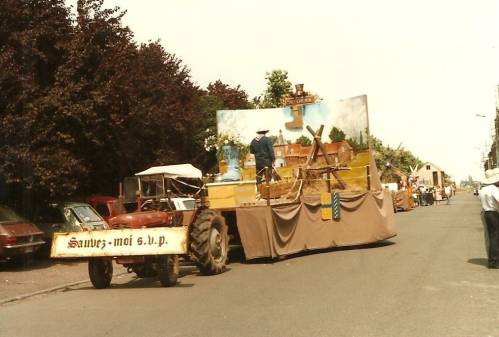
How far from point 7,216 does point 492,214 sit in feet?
38.4

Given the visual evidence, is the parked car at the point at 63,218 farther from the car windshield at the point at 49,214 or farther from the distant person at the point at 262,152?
the distant person at the point at 262,152

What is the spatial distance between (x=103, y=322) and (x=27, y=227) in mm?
8465

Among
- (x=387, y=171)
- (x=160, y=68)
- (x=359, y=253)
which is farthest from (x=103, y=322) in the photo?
(x=387, y=171)

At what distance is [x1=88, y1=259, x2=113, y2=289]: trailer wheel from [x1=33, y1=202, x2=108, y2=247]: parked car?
234 inches

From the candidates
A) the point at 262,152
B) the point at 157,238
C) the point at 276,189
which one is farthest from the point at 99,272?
the point at 262,152

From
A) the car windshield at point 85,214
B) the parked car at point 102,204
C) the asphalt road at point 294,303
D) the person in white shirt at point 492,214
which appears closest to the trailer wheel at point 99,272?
the asphalt road at point 294,303

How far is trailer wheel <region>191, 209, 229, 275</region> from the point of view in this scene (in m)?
11.7

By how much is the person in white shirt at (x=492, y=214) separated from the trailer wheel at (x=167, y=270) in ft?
19.4

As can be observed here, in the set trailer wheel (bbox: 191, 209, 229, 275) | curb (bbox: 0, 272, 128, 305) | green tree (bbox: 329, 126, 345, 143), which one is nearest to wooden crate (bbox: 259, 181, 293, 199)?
trailer wheel (bbox: 191, 209, 229, 275)

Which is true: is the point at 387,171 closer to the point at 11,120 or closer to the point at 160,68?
the point at 160,68

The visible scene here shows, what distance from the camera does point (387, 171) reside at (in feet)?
202

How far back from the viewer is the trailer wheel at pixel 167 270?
10781mm

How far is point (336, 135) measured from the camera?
68.3 ft

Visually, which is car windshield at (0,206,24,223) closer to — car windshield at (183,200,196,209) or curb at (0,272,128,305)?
curb at (0,272,128,305)
